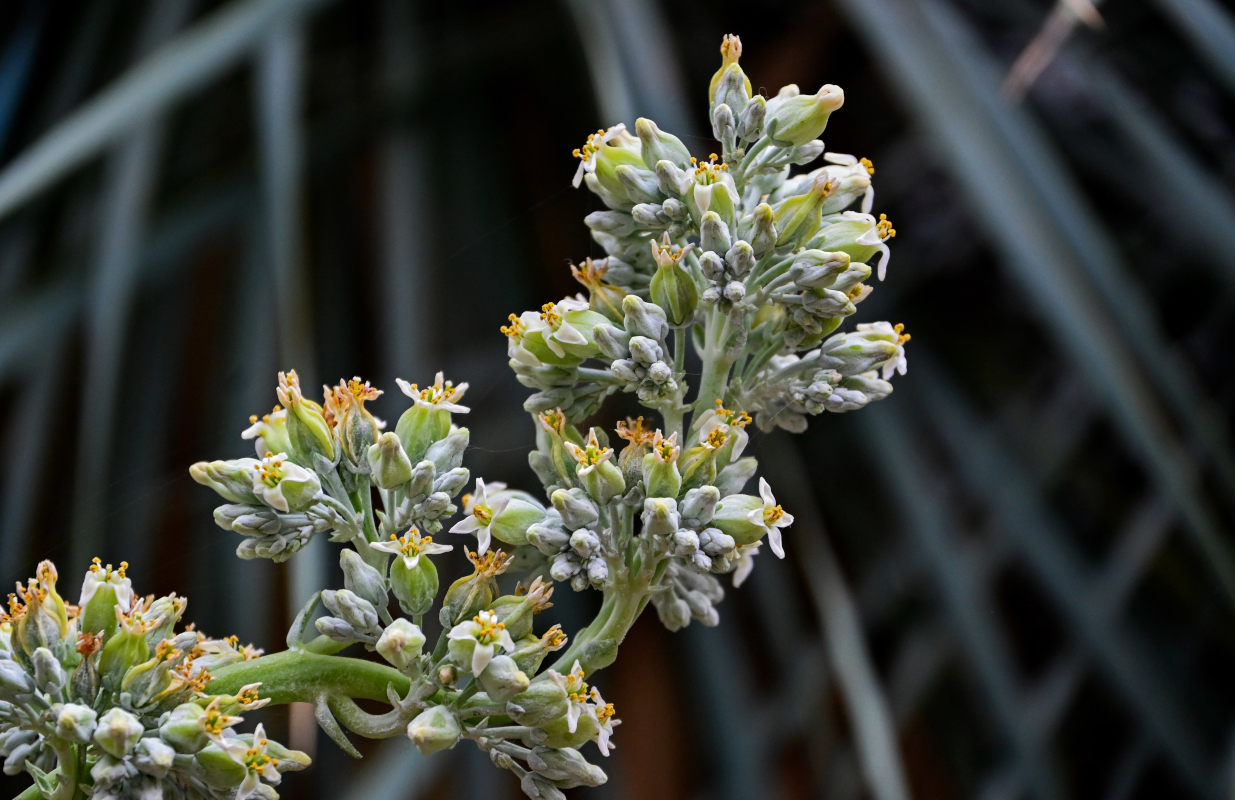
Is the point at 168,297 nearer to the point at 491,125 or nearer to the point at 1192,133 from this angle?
the point at 491,125

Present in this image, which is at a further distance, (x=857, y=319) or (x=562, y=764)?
(x=857, y=319)

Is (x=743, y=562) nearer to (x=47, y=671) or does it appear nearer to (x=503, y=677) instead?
(x=503, y=677)

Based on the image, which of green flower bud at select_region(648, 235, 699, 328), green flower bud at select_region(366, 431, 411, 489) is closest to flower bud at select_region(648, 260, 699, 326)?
green flower bud at select_region(648, 235, 699, 328)

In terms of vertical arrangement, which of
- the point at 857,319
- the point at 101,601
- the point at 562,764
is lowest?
the point at 562,764

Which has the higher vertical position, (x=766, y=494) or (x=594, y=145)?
(x=594, y=145)

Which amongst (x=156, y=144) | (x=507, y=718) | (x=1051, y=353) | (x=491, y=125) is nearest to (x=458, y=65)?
(x=491, y=125)

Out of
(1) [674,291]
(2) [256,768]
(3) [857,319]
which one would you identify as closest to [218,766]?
(2) [256,768]

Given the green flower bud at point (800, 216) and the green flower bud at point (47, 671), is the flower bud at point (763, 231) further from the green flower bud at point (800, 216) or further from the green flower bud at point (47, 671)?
the green flower bud at point (47, 671)
